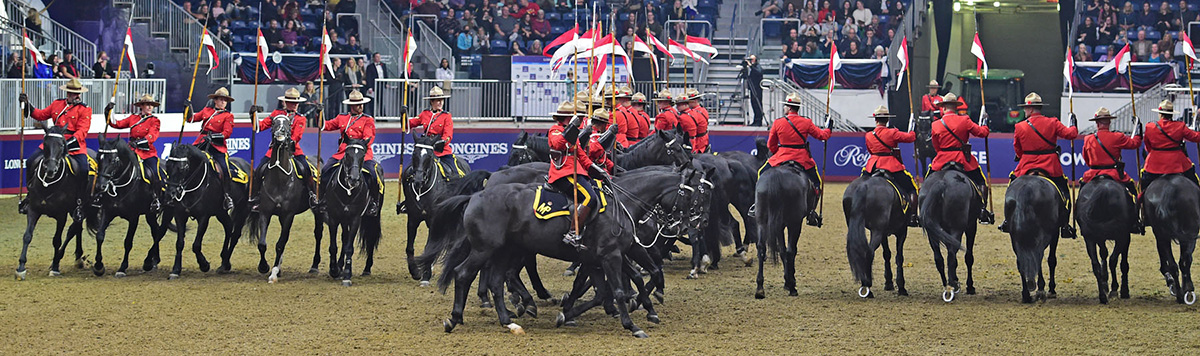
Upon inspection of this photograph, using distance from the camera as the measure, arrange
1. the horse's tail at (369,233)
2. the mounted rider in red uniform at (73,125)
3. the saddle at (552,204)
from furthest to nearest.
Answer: the horse's tail at (369,233) → the mounted rider in red uniform at (73,125) → the saddle at (552,204)

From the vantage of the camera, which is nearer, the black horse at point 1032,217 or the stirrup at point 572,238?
the stirrup at point 572,238

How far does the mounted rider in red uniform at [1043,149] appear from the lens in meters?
14.3

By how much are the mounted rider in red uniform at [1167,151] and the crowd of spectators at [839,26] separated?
63.7 feet

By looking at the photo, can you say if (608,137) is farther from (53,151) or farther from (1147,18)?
(1147,18)

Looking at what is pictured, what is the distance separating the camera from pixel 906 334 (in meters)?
12.2

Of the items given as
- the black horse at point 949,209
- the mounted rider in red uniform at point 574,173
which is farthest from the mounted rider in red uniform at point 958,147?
the mounted rider in red uniform at point 574,173

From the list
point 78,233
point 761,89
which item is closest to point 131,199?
point 78,233

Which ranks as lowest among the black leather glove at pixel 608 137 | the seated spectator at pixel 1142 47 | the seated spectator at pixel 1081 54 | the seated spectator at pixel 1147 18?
the black leather glove at pixel 608 137

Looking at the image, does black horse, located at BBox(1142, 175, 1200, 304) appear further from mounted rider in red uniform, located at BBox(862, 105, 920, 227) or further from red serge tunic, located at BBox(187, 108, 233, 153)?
red serge tunic, located at BBox(187, 108, 233, 153)

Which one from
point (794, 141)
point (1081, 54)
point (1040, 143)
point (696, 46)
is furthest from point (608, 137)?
point (1081, 54)

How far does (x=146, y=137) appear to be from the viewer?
55.7 ft

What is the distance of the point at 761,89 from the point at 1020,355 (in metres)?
21.3

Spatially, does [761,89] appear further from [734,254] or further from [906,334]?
[906,334]

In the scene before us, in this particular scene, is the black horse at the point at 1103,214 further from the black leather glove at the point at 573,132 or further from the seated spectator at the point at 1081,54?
the seated spectator at the point at 1081,54
